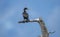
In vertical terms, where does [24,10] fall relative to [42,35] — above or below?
above

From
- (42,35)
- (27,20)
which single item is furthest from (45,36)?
(27,20)

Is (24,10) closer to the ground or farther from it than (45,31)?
farther from it

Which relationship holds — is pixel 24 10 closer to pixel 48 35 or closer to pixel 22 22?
pixel 22 22

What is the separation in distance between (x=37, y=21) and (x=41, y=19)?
0.98 metres

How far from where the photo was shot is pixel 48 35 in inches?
2581

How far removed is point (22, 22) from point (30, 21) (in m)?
1.97

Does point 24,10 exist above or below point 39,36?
above

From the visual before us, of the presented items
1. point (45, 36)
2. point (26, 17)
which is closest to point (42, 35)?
point (45, 36)

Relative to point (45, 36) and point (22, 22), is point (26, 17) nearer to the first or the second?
point (22, 22)

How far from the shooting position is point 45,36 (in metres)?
65.0

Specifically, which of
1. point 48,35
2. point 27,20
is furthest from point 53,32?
point 27,20

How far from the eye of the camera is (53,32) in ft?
213

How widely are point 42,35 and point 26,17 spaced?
4.85m

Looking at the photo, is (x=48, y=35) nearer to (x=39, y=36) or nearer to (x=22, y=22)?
(x=39, y=36)
